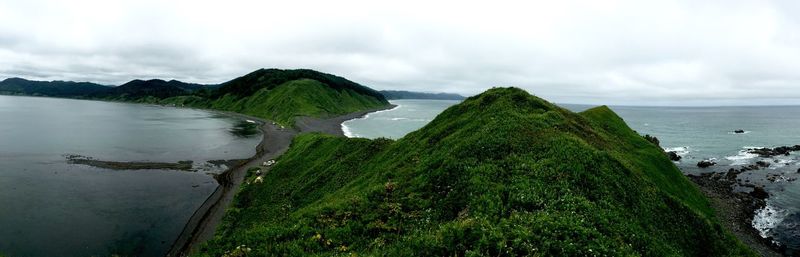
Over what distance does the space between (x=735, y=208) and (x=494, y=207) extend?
47.9 meters

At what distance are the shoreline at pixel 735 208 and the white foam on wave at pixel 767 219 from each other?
46 cm

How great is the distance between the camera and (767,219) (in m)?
46.3

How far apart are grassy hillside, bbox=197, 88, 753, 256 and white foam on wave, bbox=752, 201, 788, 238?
41.9ft

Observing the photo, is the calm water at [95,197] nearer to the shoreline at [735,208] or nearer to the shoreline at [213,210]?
the shoreline at [213,210]

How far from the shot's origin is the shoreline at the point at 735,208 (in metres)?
39.0

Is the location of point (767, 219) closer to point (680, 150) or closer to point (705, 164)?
point (705, 164)

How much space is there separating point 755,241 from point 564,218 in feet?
123

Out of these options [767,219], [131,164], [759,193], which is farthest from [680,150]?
[131,164]

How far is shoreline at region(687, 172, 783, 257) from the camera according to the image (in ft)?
128

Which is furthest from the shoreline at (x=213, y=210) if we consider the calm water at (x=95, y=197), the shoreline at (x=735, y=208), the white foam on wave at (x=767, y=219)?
the white foam on wave at (x=767, y=219)

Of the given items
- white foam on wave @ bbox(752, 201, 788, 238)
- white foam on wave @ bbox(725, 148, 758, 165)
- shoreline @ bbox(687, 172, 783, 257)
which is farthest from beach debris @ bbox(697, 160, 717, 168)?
white foam on wave @ bbox(752, 201, 788, 238)

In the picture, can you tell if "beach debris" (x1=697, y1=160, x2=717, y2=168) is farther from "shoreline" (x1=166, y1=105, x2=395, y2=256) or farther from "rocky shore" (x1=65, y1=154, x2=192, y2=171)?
"rocky shore" (x1=65, y1=154, x2=192, y2=171)

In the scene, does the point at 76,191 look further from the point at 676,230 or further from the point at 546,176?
the point at 676,230

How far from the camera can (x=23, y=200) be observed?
4622cm
